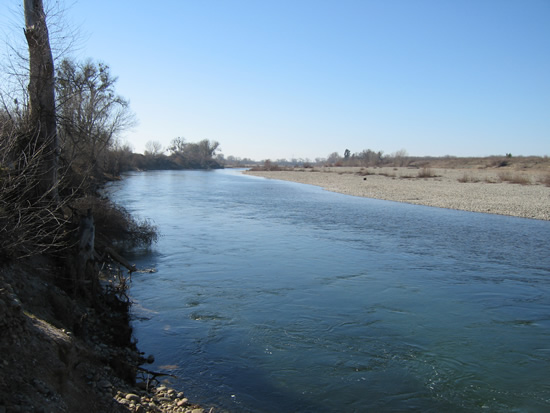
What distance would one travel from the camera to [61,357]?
16.8 ft

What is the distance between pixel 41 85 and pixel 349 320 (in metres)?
8.38

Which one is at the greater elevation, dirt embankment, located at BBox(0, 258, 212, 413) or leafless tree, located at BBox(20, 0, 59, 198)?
leafless tree, located at BBox(20, 0, 59, 198)

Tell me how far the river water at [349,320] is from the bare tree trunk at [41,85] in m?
3.52

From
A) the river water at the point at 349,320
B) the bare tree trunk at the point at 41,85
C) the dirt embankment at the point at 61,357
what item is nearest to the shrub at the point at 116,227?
the river water at the point at 349,320

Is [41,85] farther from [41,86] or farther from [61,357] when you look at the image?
[61,357]

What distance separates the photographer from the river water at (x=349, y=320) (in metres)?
6.50

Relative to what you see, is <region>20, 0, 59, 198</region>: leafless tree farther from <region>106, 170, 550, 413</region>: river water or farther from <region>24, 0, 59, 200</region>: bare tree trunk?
<region>106, 170, 550, 413</region>: river water

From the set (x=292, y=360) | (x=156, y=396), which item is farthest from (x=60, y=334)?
(x=292, y=360)

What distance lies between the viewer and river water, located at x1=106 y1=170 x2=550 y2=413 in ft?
21.3

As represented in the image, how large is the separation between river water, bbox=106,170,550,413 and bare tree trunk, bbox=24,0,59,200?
3.52 m

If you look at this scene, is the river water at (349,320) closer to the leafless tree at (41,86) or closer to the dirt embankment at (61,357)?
the dirt embankment at (61,357)

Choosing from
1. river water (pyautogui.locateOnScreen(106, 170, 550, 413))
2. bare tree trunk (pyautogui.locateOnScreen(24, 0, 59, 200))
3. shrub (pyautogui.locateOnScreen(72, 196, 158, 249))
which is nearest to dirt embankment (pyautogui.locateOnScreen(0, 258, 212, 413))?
river water (pyautogui.locateOnScreen(106, 170, 550, 413))

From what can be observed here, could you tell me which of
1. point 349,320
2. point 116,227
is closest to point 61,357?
point 349,320

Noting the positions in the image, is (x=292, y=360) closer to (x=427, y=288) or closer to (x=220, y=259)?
(x=427, y=288)
